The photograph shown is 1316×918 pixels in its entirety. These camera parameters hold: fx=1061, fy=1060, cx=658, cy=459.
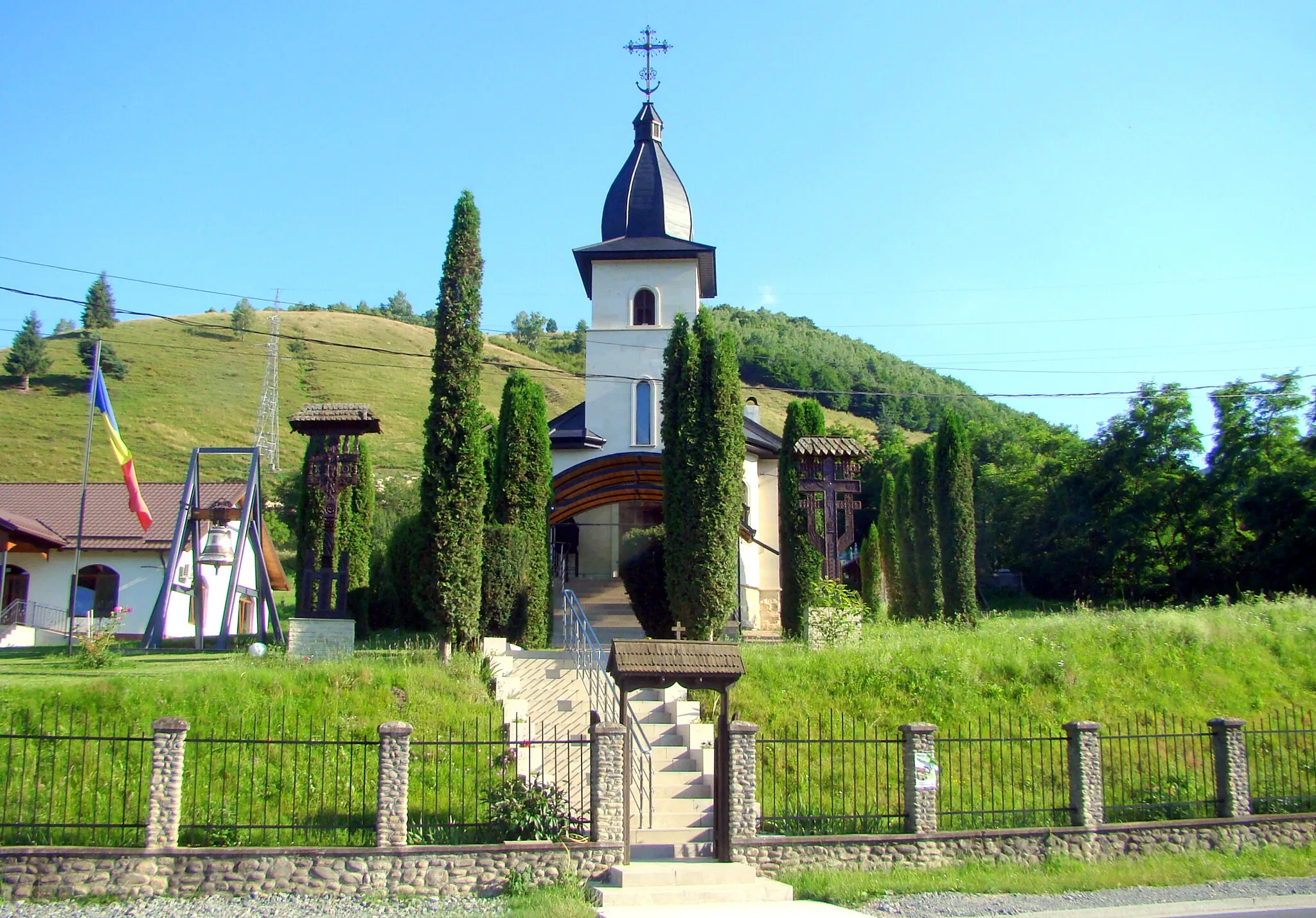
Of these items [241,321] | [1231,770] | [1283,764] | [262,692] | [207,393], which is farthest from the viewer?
[241,321]

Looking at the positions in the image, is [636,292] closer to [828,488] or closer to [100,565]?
[828,488]

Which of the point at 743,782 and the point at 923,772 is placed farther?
the point at 923,772

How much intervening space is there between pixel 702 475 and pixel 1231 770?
9.20 m

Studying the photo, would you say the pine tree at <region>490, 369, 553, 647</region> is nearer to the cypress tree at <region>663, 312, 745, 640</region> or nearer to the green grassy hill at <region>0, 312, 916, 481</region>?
the cypress tree at <region>663, 312, 745, 640</region>

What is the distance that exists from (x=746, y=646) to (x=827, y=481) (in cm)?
374

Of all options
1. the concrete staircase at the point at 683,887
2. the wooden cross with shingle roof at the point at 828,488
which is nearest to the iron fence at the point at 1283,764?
the concrete staircase at the point at 683,887

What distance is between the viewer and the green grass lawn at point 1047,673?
15.5m

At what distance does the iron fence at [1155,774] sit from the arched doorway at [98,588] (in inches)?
1067

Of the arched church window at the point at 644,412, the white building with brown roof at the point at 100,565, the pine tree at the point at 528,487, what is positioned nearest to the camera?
the pine tree at the point at 528,487

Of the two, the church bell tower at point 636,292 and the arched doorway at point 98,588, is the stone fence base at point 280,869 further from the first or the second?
the arched doorway at point 98,588

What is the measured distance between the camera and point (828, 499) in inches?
787

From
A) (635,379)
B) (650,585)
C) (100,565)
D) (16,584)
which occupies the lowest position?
(650,585)

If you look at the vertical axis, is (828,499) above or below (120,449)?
below

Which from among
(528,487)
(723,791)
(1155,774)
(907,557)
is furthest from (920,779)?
(907,557)
